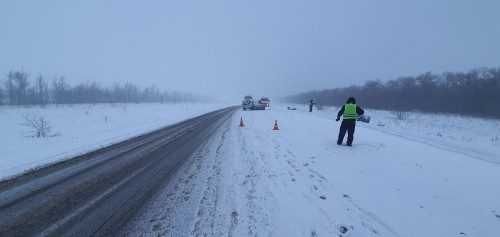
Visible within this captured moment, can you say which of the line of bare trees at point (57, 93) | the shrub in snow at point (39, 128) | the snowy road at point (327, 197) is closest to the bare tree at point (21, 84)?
the line of bare trees at point (57, 93)

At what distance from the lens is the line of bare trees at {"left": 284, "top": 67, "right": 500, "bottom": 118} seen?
40812mm

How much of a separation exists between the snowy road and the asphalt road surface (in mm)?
Result: 441

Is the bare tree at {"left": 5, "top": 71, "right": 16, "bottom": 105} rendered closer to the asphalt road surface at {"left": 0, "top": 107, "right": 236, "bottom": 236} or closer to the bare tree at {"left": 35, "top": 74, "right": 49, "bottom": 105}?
the bare tree at {"left": 35, "top": 74, "right": 49, "bottom": 105}

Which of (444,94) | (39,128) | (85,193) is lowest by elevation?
(85,193)

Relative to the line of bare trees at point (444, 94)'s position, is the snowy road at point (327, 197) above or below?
below

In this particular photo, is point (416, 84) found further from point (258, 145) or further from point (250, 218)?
point (250, 218)

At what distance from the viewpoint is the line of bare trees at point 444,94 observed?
40812mm

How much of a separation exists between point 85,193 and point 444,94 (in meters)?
62.8

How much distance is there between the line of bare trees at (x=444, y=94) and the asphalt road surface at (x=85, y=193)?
4787cm

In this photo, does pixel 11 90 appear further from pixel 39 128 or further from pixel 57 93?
pixel 39 128

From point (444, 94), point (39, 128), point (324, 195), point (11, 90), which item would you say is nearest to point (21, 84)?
point (11, 90)

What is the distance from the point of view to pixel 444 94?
5012 centimetres

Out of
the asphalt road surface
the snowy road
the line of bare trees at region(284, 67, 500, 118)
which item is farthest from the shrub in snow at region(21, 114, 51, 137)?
the line of bare trees at region(284, 67, 500, 118)

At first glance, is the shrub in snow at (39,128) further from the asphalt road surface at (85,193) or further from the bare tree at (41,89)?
the bare tree at (41,89)
